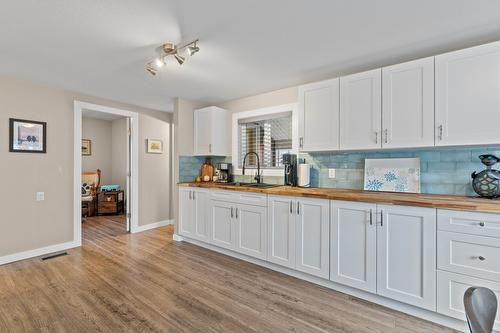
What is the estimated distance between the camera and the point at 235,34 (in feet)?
6.86

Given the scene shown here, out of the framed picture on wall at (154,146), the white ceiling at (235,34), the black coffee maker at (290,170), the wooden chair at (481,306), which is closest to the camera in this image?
the wooden chair at (481,306)

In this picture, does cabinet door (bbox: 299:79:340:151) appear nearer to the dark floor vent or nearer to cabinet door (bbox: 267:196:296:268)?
cabinet door (bbox: 267:196:296:268)

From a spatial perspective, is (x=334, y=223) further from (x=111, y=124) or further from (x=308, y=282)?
(x=111, y=124)

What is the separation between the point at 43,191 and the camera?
11.2 feet

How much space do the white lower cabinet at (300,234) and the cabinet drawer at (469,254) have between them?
35.6 inches

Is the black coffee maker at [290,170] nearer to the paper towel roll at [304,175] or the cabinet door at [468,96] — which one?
the paper towel roll at [304,175]

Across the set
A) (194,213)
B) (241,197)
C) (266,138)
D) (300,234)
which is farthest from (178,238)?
(300,234)

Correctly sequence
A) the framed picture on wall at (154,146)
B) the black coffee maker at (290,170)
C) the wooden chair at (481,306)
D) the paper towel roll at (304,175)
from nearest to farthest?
1. the wooden chair at (481,306)
2. the paper towel roll at (304,175)
3. the black coffee maker at (290,170)
4. the framed picture on wall at (154,146)

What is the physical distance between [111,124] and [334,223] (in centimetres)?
667

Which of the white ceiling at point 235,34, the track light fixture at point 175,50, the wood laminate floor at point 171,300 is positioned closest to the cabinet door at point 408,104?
the white ceiling at point 235,34

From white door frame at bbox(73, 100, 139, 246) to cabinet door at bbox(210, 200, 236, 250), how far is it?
1.84m

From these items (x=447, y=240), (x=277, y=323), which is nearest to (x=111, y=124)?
(x=277, y=323)

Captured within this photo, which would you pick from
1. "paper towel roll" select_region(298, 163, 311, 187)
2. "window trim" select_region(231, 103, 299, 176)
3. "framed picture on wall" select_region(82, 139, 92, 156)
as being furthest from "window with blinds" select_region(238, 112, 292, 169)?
"framed picture on wall" select_region(82, 139, 92, 156)

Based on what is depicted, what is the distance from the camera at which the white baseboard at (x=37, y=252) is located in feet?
10.2
